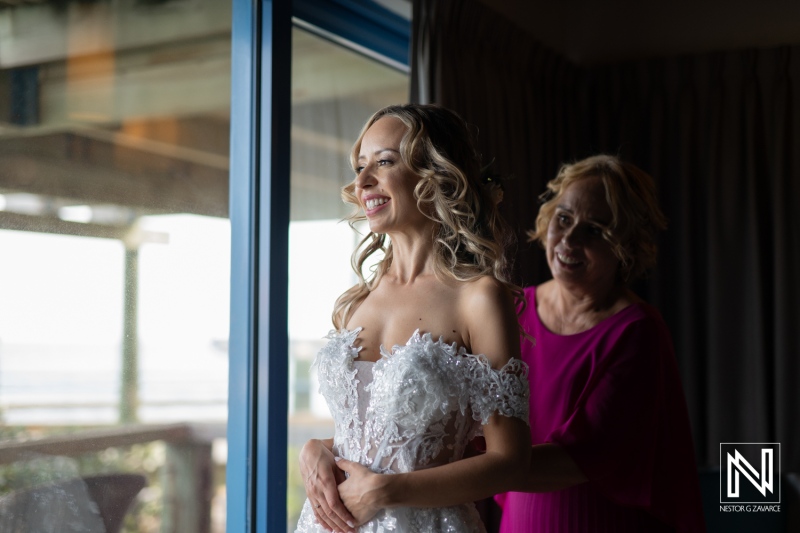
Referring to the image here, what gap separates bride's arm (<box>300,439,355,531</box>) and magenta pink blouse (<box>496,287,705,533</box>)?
0.56m

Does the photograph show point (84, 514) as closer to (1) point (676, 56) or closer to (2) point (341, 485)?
(2) point (341, 485)

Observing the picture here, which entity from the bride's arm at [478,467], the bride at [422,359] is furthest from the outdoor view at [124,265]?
the bride's arm at [478,467]

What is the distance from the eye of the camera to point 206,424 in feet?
6.81

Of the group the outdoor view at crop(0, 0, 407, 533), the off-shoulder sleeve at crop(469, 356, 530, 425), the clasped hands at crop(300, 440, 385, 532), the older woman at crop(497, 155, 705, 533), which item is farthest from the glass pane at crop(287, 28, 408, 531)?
the off-shoulder sleeve at crop(469, 356, 530, 425)

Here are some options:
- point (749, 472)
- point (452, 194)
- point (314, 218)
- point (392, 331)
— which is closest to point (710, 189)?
point (749, 472)

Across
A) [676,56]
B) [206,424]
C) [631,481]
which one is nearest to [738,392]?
[676,56]

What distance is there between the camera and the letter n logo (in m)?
2.94

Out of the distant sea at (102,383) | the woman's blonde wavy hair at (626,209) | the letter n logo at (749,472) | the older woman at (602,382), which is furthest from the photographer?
the letter n logo at (749,472)

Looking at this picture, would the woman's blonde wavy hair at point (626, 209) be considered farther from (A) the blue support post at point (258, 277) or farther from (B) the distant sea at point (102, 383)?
(B) the distant sea at point (102, 383)

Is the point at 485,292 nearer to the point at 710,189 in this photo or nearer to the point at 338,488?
the point at 338,488

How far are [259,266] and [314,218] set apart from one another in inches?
14.1

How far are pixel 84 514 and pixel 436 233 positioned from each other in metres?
0.99

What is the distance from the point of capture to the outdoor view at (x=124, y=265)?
1.61 meters

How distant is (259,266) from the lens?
211 centimetres
